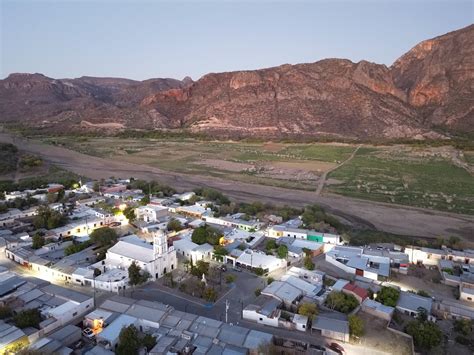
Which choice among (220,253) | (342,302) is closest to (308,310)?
(342,302)

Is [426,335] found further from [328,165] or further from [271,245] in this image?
[328,165]

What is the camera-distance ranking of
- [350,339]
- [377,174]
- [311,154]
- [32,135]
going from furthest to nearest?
[32,135] < [311,154] < [377,174] < [350,339]

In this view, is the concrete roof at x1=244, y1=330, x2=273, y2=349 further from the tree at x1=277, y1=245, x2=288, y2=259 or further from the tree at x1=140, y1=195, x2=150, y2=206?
the tree at x1=140, y1=195, x2=150, y2=206

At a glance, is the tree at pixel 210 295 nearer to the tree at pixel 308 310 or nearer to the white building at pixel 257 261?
the white building at pixel 257 261

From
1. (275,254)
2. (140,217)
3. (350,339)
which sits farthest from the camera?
(140,217)

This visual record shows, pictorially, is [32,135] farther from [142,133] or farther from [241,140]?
[241,140]

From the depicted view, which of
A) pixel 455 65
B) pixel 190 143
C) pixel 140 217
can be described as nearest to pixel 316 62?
pixel 455 65
